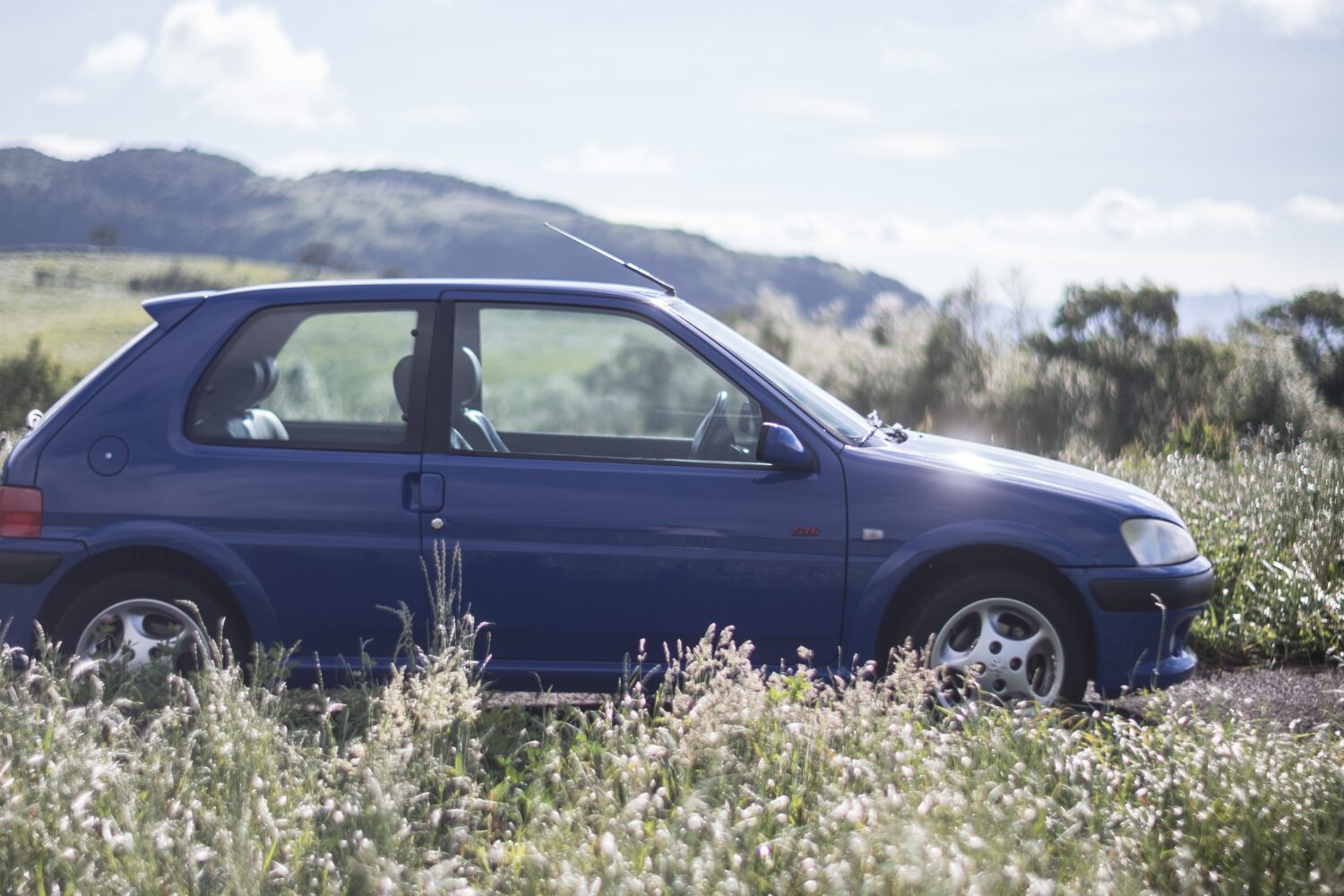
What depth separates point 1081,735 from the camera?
3912mm

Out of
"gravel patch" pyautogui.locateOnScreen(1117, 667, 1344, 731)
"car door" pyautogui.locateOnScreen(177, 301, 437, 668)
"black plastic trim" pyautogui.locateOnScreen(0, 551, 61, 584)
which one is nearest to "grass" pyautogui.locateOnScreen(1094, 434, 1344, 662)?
"gravel patch" pyautogui.locateOnScreen(1117, 667, 1344, 731)

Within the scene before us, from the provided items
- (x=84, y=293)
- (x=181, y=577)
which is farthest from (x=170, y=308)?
(x=84, y=293)

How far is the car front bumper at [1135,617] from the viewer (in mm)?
4762

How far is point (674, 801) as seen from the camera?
11.5 feet

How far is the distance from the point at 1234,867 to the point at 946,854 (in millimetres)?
805

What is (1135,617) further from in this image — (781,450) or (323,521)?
(323,521)

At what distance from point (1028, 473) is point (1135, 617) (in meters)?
0.66

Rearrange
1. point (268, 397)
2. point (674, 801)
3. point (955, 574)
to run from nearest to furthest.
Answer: point (674, 801)
point (955, 574)
point (268, 397)

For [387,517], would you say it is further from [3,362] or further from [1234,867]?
[3,362]

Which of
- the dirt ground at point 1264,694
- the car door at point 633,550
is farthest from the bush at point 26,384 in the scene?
the car door at point 633,550

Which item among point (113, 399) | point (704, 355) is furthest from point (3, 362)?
point (704, 355)

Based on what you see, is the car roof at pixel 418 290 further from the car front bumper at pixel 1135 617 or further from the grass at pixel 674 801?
the car front bumper at pixel 1135 617

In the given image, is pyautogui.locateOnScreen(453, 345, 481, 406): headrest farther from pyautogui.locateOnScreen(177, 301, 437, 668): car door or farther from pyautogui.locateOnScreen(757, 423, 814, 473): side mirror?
pyautogui.locateOnScreen(757, 423, 814, 473): side mirror

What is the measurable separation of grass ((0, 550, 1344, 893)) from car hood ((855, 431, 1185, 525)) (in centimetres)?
107
